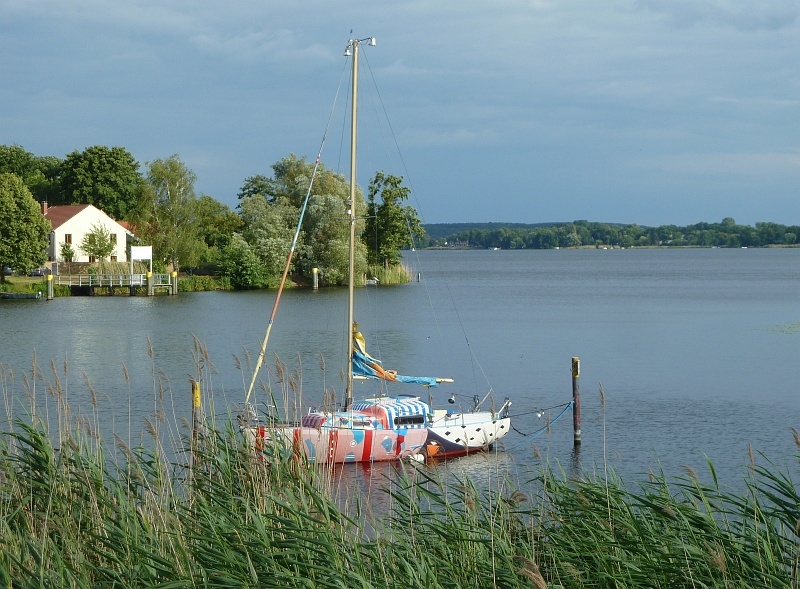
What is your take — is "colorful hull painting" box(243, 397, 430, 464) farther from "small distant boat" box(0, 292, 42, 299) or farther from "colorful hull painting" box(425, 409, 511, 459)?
"small distant boat" box(0, 292, 42, 299)

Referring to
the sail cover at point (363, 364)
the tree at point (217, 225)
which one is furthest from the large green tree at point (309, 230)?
the sail cover at point (363, 364)

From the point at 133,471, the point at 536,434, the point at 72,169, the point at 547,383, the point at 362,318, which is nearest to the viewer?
the point at 133,471

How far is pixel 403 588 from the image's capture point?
8.11 meters

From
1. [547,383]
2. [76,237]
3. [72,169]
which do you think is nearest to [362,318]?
[547,383]

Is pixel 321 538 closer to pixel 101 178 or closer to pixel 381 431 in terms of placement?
pixel 381 431

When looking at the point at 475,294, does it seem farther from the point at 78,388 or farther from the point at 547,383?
the point at 78,388

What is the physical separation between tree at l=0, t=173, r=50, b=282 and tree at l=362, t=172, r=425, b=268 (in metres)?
27.2

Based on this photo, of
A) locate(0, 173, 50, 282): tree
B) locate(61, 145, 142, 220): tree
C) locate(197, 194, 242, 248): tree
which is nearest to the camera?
locate(0, 173, 50, 282): tree

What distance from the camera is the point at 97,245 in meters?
84.3

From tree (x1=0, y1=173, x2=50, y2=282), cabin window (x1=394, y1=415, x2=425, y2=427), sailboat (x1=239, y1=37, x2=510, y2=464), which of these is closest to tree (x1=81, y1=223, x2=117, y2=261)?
tree (x1=0, y1=173, x2=50, y2=282)

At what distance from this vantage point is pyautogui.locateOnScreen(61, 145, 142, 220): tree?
103 m

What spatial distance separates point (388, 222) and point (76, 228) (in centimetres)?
2549

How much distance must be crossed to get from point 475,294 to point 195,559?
78749 mm

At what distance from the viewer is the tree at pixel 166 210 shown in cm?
8725
